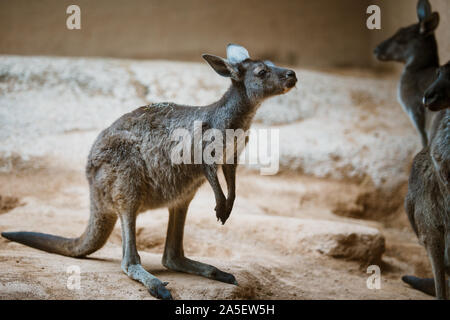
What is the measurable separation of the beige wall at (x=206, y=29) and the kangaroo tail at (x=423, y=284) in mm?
4220

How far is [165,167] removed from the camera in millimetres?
4066

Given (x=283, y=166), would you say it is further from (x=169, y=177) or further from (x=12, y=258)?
(x=12, y=258)

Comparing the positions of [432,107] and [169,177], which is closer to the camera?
[432,107]

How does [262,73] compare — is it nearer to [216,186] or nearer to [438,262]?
[216,186]

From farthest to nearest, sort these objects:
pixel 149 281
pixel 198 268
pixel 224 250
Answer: pixel 224 250
pixel 198 268
pixel 149 281

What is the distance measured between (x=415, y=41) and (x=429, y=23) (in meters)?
0.34

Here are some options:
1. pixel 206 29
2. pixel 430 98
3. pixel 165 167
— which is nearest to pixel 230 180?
pixel 165 167

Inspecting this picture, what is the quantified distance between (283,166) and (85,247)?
138 inches

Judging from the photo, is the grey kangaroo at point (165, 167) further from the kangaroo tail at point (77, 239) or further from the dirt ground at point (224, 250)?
the dirt ground at point (224, 250)

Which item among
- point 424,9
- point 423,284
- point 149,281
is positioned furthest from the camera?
point 424,9

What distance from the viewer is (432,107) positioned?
3816 mm

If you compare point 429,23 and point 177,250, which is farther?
point 429,23

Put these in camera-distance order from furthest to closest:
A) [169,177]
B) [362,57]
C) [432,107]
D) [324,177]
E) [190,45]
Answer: [362,57]
[190,45]
[324,177]
[169,177]
[432,107]

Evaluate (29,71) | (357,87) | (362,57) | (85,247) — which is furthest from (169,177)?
(362,57)
